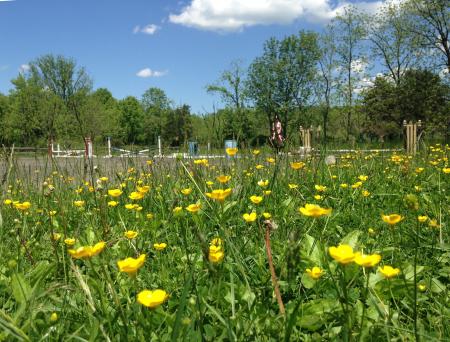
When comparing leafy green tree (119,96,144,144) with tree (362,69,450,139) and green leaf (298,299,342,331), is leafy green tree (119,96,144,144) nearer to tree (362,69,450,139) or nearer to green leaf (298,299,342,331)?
tree (362,69,450,139)

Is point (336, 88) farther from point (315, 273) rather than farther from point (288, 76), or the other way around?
point (315, 273)

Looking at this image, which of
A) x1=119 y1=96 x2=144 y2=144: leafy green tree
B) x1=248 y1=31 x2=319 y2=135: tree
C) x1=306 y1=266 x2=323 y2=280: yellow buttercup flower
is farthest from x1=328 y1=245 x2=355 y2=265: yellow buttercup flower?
x1=119 y1=96 x2=144 y2=144: leafy green tree

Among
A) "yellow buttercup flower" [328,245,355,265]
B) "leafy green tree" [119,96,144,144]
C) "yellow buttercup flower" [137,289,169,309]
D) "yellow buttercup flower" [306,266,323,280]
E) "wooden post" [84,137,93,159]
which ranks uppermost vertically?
"leafy green tree" [119,96,144,144]

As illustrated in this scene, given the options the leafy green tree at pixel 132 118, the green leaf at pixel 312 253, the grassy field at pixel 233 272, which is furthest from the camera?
the leafy green tree at pixel 132 118

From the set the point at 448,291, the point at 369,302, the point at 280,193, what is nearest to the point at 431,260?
the point at 448,291

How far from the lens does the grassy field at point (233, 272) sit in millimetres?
940

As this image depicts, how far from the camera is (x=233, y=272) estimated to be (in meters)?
1.50

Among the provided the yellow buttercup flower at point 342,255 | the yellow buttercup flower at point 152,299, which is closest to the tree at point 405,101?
the yellow buttercup flower at point 342,255

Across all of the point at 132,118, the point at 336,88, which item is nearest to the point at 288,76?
the point at 336,88

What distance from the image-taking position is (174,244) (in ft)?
6.75

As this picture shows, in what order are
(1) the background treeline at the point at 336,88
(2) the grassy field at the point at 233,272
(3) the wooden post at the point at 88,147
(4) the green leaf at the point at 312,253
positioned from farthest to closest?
1. (1) the background treeline at the point at 336,88
2. (3) the wooden post at the point at 88,147
3. (4) the green leaf at the point at 312,253
4. (2) the grassy field at the point at 233,272

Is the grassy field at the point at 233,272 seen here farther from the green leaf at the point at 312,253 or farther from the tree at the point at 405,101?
the tree at the point at 405,101

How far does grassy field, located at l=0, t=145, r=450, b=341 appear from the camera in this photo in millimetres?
940

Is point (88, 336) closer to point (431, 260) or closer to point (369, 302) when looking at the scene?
point (369, 302)
